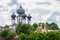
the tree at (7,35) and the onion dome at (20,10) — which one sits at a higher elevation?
the tree at (7,35)

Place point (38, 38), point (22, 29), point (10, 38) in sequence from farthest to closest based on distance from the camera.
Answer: point (22, 29) < point (10, 38) < point (38, 38)

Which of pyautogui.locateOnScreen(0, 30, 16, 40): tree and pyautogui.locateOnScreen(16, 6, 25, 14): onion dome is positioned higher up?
pyautogui.locateOnScreen(0, 30, 16, 40): tree

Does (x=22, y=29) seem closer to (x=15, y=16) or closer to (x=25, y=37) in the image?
(x=25, y=37)

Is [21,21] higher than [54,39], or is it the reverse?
[54,39]

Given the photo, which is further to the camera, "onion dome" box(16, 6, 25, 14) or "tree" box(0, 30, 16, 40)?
"onion dome" box(16, 6, 25, 14)

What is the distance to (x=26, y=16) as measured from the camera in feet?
432

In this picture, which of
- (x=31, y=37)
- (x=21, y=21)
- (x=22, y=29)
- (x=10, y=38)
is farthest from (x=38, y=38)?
(x=21, y=21)

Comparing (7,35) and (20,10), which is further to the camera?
(20,10)

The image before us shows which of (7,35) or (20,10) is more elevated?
(7,35)

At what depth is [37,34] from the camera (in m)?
63.5

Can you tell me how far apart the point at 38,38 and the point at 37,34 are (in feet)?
4.63

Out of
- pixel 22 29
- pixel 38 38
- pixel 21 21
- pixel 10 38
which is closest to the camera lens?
pixel 38 38

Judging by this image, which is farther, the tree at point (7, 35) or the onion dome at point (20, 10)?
the onion dome at point (20, 10)

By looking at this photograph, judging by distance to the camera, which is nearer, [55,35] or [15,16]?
[55,35]
